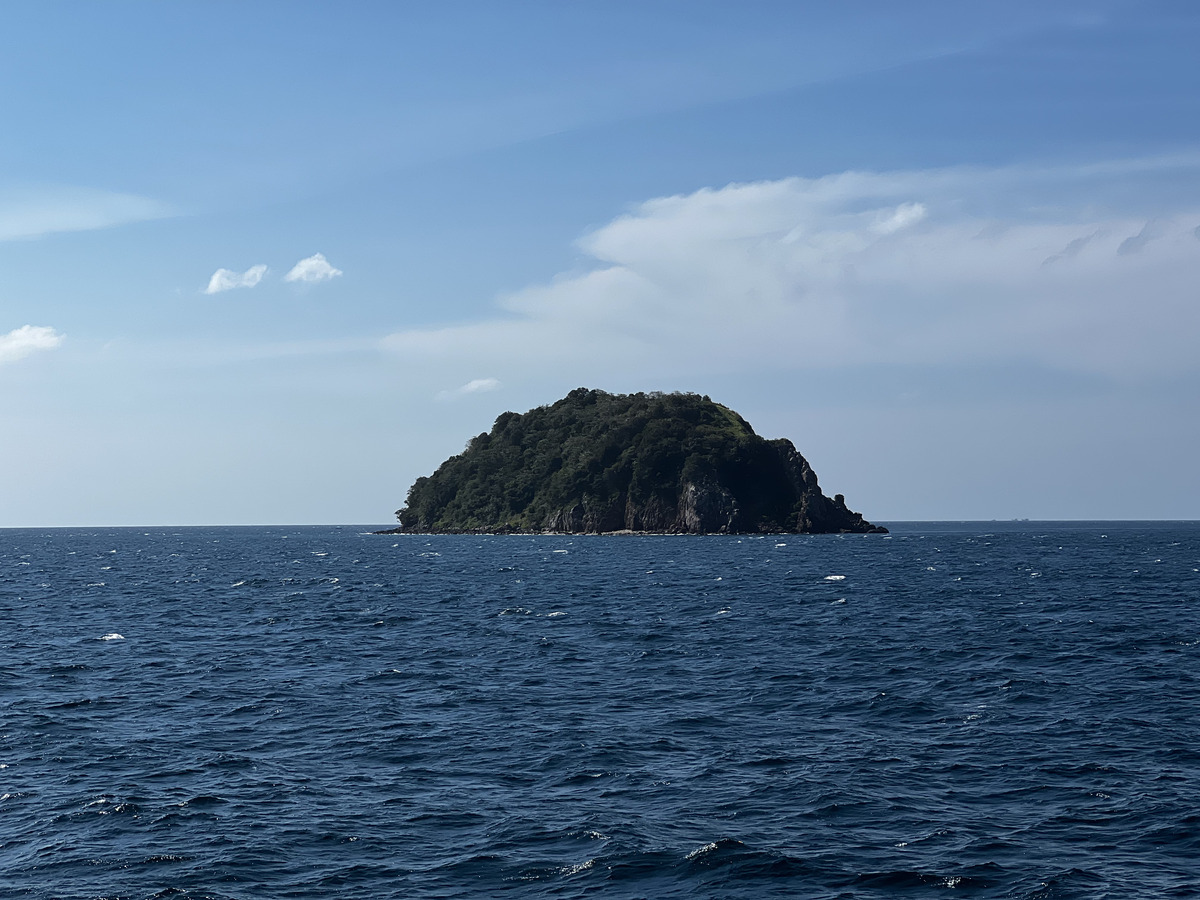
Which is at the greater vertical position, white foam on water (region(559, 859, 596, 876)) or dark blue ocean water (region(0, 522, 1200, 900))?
dark blue ocean water (region(0, 522, 1200, 900))

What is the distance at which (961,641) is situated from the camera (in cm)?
5259

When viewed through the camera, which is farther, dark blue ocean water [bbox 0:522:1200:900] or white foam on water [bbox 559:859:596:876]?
dark blue ocean water [bbox 0:522:1200:900]

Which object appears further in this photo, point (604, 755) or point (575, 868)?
point (604, 755)

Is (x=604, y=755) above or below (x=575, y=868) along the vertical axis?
above

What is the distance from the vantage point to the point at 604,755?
29.5 m

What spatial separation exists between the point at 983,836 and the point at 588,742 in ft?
40.2

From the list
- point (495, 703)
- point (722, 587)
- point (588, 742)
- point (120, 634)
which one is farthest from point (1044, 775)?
point (722, 587)

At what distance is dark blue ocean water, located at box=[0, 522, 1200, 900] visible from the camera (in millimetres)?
20656

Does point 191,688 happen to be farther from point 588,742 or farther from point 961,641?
point 961,641

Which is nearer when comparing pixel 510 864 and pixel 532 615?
pixel 510 864

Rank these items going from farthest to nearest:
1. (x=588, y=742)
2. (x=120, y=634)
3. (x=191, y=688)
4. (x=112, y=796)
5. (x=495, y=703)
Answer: (x=120, y=634) → (x=191, y=688) → (x=495, y=703) → (x=588, y=742) → (x=112, y=796)

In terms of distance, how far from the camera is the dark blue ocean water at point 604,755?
20656mm

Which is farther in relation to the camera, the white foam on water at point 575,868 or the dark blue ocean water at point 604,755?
the dark blue ocean water at point 604,755

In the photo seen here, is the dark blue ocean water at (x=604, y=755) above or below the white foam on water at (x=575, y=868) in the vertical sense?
above
